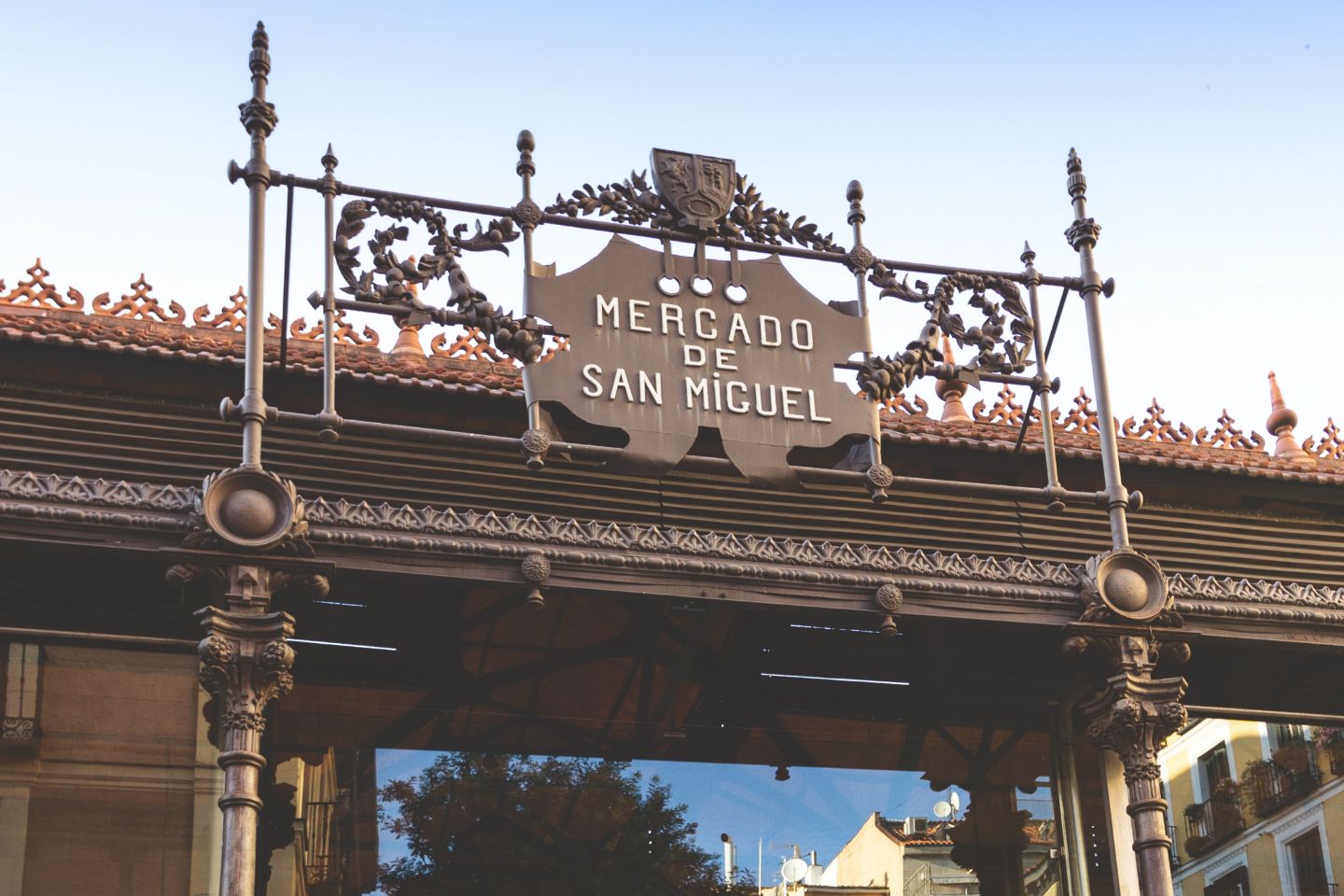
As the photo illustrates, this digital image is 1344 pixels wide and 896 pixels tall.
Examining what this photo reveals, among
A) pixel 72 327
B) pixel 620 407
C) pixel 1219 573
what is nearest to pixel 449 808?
pixel 620 407

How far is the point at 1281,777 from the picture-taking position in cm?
1617

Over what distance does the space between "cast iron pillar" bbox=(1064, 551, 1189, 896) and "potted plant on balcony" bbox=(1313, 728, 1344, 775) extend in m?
2.16

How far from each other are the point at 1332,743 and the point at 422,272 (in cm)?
790

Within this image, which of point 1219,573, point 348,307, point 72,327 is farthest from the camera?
point 1219,573

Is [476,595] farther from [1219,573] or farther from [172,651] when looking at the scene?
[1219,573]

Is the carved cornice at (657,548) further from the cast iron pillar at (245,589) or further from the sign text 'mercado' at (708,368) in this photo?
the sign text 'mercado' at (708,368)

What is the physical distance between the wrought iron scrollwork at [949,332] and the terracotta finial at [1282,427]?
4.30 meters

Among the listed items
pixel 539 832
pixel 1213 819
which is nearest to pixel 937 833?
pixel 1213 819

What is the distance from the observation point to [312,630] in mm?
15477

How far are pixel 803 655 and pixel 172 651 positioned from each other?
496 cm

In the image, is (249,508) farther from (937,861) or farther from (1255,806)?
(1255,806)

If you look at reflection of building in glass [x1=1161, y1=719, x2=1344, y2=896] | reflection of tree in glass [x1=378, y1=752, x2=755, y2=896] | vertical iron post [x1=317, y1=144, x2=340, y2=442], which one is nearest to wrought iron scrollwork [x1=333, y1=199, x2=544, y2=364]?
vertical iron post [x1=317, y1=144, x2=340, y2=442]

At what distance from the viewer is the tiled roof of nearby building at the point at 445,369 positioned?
604 inches

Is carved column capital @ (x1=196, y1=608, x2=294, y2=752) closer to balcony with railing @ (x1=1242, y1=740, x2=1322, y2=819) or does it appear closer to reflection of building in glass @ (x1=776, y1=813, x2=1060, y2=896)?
reflection of building in glass @ (x1=776, y1=813, x2=1060, y2=896)
